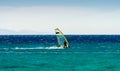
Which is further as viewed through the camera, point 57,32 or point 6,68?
point 57,32

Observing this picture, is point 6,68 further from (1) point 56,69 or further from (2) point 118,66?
(2) point 118,66

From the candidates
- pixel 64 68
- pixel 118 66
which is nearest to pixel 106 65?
pixel 118 66

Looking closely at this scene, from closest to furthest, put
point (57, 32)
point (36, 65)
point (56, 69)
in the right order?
point (56, 69) → point (36, 65) → point (57, 32)

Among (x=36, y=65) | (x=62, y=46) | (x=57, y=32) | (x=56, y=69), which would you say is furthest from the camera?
(x=62, y=46)

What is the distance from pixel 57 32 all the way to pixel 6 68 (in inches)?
1270

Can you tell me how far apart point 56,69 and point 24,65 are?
5596 mm

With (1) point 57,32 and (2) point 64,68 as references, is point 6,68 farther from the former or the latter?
(1) point 57,32

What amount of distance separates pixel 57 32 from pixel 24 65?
2879cm

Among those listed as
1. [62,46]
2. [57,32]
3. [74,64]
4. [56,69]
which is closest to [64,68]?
[56,69]

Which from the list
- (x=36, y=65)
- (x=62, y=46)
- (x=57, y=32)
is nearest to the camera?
(x=36, y=65)

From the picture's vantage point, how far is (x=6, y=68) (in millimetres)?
53250

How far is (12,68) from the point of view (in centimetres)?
5328

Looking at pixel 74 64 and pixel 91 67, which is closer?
pixel 91 67

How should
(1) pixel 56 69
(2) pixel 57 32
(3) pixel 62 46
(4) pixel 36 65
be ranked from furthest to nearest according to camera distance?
(3) pixel 62 46 < (2) pixel 57 32 < (4) pixel 36 65 < (1) pixel 56 69
